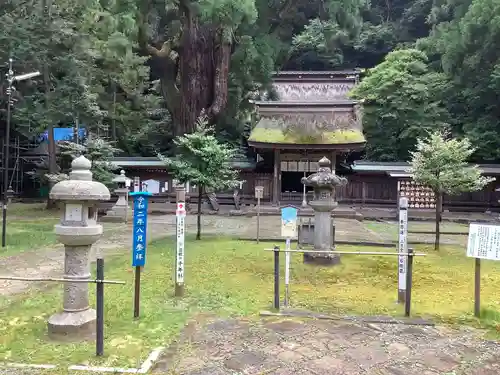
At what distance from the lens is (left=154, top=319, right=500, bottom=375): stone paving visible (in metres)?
4.14

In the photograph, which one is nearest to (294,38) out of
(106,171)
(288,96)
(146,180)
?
(288,96)

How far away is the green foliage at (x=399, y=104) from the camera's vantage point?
25.5 metres

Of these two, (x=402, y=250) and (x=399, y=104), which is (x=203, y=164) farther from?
(x=399, y=104)

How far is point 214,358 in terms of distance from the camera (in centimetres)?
436

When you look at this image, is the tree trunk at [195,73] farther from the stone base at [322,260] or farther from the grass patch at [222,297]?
the stone base at [322,260]

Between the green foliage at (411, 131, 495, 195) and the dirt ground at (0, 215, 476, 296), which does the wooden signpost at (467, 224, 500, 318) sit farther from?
the dirt ground at (0, 215, 476, 296)

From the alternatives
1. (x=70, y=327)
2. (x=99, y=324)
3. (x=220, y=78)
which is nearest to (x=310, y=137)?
(x=220, y=78)

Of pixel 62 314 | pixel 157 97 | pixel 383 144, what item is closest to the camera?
pixel 62 314

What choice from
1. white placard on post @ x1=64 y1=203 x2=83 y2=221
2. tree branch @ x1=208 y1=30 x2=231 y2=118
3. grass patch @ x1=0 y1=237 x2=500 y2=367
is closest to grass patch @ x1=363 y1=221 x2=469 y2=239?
grass patch @ x1=0 y1=237 x2=500 y2=367

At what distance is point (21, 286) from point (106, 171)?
11667mm

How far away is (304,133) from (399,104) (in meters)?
7.12

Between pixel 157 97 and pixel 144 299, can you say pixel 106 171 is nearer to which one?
pixel 144 299

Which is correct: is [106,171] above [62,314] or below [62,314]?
above

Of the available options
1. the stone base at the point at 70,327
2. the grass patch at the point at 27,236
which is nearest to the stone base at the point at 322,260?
the stone base at the point at 70,327
